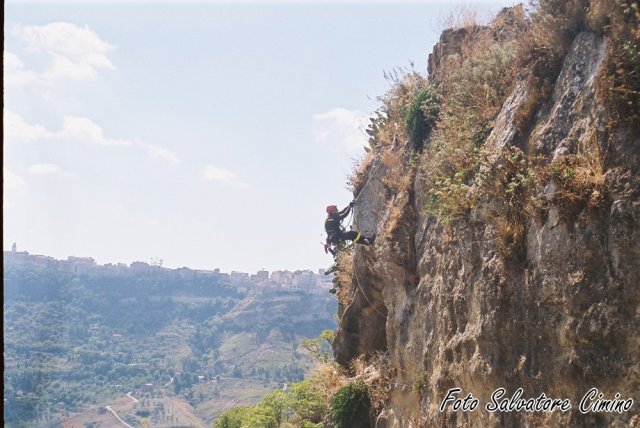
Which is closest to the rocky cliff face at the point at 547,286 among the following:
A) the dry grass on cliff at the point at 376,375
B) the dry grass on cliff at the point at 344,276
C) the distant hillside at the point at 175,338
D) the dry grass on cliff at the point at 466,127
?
the dry grass on cliff at the point at 466,127

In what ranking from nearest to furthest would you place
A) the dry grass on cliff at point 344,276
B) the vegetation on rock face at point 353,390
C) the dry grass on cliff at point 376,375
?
the dry grass on cliff at point 376,375 < the vegetation on rock face at point 353,390 < the dry grass on cliff at point 344,276

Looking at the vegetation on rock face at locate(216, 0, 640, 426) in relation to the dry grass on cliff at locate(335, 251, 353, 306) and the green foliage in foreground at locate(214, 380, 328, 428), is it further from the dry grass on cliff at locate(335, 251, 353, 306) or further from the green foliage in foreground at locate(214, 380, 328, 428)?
the green foliage in foreground at locate(214, 380, 328, 428)

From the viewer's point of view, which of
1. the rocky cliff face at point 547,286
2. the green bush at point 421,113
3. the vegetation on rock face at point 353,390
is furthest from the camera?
the vegetation on rock face at point 353,390

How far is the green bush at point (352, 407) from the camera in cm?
1128

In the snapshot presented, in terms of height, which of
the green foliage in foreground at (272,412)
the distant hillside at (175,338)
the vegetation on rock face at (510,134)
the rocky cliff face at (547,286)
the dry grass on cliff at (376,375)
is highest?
the vegetation on rock face at (510,134)

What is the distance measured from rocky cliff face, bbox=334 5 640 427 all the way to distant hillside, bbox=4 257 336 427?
5798 cm

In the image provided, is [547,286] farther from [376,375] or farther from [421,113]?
[376,375]

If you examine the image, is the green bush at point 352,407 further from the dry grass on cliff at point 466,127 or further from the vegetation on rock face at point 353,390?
the dry grass on cliff at point 466,127

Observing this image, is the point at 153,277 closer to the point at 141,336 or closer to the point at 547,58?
the point at 141,336

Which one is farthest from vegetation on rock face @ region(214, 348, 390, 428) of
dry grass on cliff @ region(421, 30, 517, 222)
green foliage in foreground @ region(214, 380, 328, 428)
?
green foliage in foreground @ region(214, 380, 328, 428)

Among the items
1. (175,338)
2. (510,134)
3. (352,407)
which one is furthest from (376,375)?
(175,338)

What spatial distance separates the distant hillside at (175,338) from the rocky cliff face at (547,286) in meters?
58.0

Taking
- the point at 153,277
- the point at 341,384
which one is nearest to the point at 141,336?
the point at 153,277

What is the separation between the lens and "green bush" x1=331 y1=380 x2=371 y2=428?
444 inches
